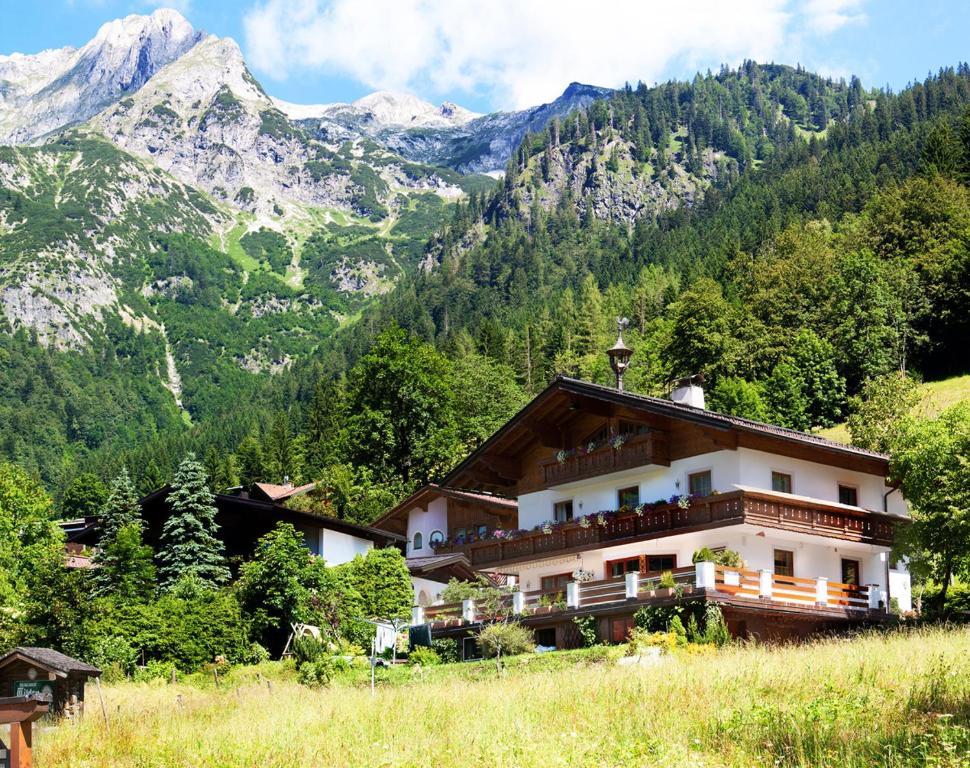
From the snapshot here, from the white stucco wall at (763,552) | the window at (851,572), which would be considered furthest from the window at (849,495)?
the window at (851,572)

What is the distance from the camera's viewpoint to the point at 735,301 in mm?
107250

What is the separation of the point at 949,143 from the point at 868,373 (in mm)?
50927

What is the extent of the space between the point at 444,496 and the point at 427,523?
222 centimetres

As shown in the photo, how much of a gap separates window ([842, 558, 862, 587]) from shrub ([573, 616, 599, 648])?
369 inches

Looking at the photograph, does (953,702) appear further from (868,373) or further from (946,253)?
(946,253)

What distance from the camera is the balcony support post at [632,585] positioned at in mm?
35781

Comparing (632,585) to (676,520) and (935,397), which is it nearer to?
(676,520)

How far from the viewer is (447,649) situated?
1556 inches

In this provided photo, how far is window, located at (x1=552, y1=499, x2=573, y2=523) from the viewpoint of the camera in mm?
44844

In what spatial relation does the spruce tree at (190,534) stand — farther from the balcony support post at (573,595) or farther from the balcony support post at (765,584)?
the balcony support post at (765,584)

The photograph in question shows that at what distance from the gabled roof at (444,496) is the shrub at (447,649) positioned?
10517mm

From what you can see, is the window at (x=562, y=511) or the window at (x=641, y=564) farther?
the window at (x=562, y=511)

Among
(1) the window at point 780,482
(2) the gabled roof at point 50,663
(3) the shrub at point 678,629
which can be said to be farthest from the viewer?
(1) the window at point 780,482

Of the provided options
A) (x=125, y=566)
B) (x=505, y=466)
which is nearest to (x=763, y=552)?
(x=505, y=466)
